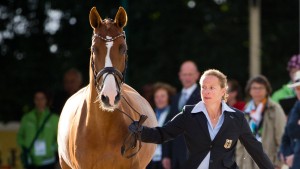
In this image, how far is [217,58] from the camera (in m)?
19.8

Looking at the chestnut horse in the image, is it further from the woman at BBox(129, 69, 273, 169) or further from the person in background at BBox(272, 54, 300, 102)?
the person in background at BBox(272, 54, 300, 102)

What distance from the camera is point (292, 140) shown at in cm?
1198

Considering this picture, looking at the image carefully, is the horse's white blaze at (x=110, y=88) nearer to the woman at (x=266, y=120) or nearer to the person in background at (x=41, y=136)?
the woman at (x=266, y=120)

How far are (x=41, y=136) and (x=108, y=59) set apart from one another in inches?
291

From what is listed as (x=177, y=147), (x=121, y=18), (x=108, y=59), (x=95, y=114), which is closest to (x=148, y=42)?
(x=177, y=147)

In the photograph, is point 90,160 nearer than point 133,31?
Yes

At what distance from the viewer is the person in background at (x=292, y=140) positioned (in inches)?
462

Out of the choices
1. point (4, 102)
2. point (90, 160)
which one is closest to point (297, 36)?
point (4, 102)

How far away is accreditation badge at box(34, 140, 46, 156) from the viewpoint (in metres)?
16.0

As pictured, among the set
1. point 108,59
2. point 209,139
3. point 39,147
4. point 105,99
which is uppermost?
point 108,59

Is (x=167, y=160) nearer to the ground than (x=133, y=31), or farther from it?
nearer to the ground

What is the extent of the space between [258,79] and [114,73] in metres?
4.73

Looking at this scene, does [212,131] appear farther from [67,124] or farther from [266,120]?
[266,120]

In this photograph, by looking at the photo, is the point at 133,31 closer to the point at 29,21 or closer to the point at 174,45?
the point at 174,45
